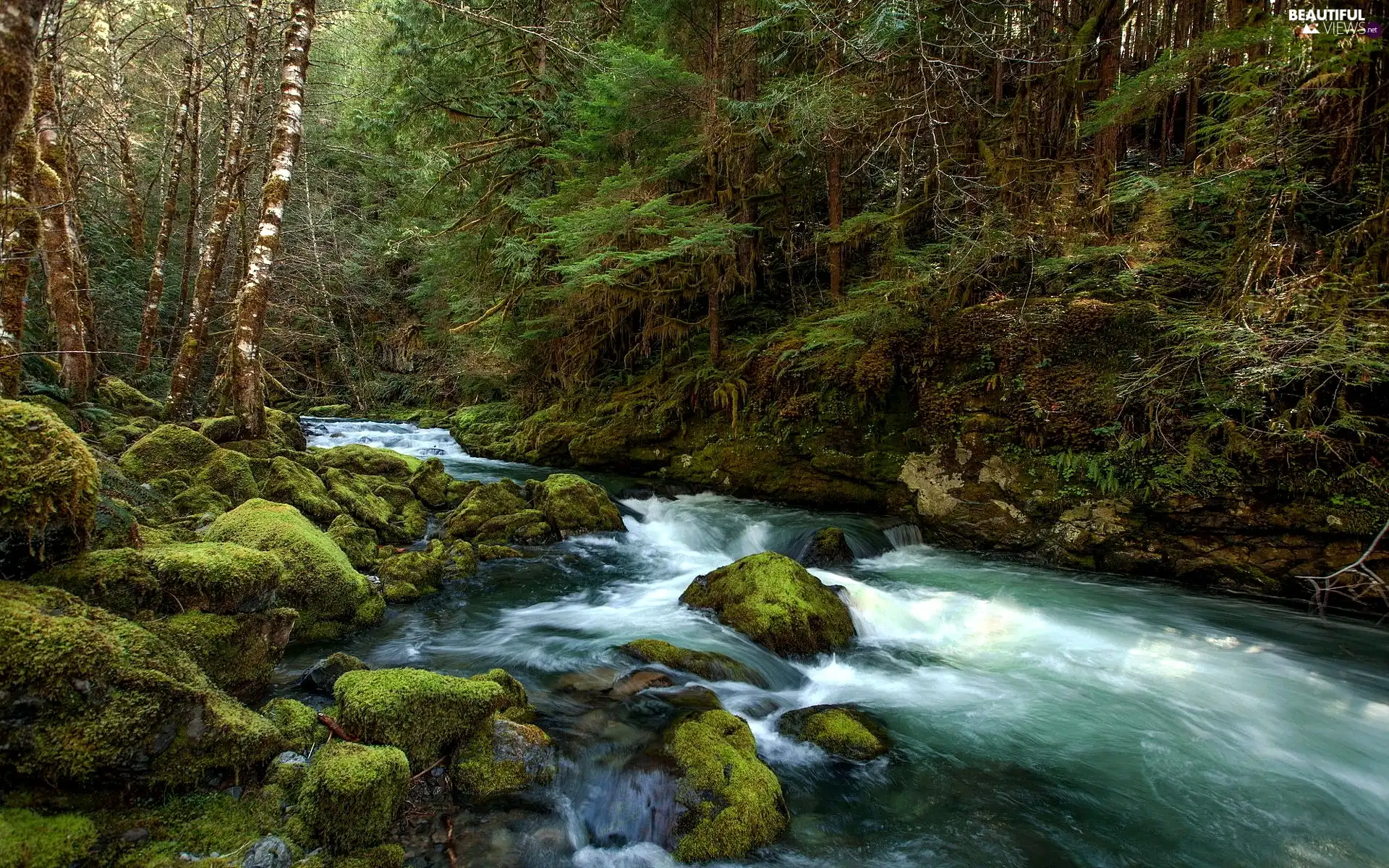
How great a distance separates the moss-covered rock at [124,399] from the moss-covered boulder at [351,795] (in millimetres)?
10348

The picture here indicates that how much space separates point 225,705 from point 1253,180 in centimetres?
937

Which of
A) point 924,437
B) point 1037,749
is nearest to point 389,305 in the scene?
point 924,437

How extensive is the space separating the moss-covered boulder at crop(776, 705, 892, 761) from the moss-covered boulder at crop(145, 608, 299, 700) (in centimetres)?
339

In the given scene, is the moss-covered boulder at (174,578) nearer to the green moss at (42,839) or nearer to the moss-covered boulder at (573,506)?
the green moss at (42,839)

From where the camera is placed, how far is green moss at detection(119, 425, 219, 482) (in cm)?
639

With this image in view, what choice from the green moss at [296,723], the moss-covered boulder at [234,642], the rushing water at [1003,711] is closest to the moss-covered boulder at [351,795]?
the green moss at [296,723]

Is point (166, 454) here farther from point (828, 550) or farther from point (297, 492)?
point (828, 550)

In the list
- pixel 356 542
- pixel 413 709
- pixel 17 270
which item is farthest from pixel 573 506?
pixel 17 270

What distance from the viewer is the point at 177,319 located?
13734 millimetres

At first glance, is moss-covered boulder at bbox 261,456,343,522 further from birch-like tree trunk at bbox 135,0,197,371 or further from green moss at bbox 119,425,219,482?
birch-like tree trunk at bbox 135,0,197,371

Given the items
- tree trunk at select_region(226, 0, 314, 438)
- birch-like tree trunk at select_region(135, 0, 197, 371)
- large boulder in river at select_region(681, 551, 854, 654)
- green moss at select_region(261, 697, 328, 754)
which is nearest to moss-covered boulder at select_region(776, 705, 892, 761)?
large boulder in river at select_region(681, 551, 854, 654)

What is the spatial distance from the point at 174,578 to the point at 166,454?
4.69m

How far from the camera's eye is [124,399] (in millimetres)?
10336

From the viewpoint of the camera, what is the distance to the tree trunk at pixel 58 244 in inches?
265
